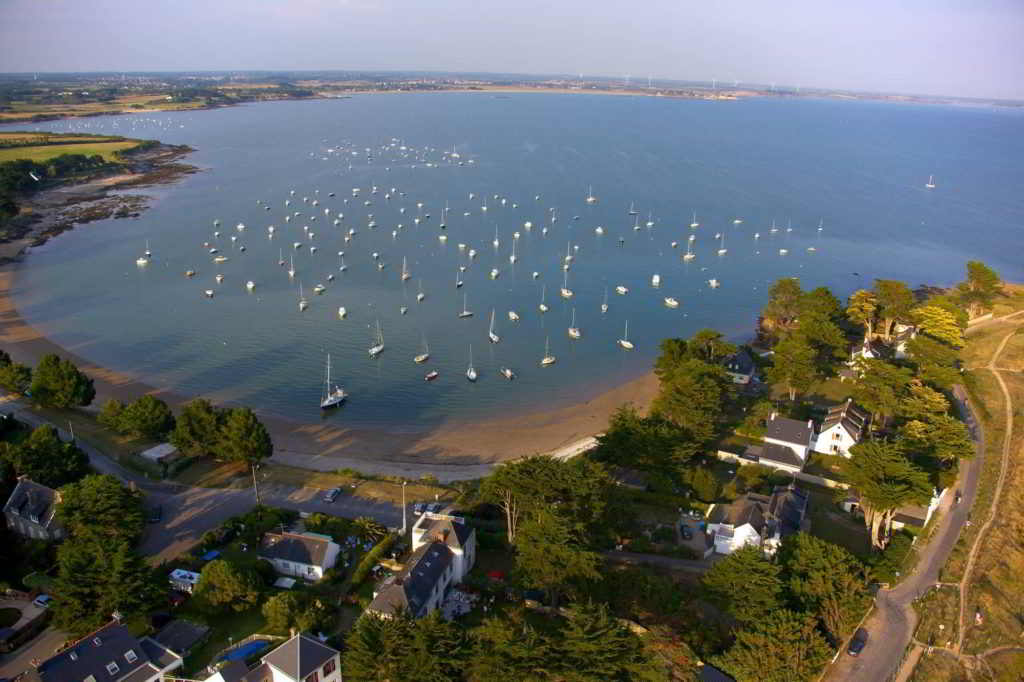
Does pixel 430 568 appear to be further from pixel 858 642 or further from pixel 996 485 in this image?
pixel 996 485

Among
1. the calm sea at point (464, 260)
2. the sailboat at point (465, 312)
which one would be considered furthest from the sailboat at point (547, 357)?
the sailboat at point (465, 312)

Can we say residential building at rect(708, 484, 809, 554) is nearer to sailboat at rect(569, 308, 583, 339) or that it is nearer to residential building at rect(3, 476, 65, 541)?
sailboat at rect(569, 308, 583, 339)

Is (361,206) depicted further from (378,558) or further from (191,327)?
(378,558)

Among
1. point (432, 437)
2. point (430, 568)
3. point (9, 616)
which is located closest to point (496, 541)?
Answer: point (430, 568)

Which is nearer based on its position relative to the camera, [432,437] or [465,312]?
[432,437]

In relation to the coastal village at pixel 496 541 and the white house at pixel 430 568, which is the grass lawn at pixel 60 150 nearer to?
the coastal village at pixel 496 541

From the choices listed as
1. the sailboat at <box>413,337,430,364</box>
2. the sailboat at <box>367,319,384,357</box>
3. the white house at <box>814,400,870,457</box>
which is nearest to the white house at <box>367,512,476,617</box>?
the white house at <box>814,400,870,457</box>
